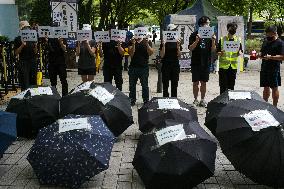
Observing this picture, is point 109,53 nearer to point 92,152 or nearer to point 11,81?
point 11,81

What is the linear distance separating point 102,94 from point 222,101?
184 centimetres

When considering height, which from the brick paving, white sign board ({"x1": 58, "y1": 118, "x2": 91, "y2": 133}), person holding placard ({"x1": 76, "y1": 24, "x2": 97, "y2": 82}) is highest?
person holding placard ({"x1": 76, "y1": 24, "x2": 97, "y2": 82})

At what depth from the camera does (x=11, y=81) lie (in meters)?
10.5

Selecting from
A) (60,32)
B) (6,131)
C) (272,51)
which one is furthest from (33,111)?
(272,51)

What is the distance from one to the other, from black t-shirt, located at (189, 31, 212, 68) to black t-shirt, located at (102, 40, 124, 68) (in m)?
1.60

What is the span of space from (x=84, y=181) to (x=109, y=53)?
4.52 meters

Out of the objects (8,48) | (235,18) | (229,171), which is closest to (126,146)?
(229,171)

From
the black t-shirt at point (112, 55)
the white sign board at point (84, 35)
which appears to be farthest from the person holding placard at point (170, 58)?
the white sign board at point (84, 35)

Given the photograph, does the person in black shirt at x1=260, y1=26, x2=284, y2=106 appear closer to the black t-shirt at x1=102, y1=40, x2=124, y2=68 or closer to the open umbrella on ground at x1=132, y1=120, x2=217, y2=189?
the black t-shirt at x1=102, y1=40, x2=124, y2=68

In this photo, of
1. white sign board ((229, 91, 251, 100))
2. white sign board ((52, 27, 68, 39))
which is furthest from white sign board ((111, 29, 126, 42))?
white sign board ((229, 91, 251, 100))

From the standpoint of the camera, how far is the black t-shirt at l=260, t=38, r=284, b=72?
7.65m

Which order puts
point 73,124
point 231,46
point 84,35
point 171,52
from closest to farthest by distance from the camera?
point 73,124, point 231,46, point 171,52, point 84,35

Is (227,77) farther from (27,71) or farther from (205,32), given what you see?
(27,71)

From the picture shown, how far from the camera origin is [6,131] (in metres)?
4.89
